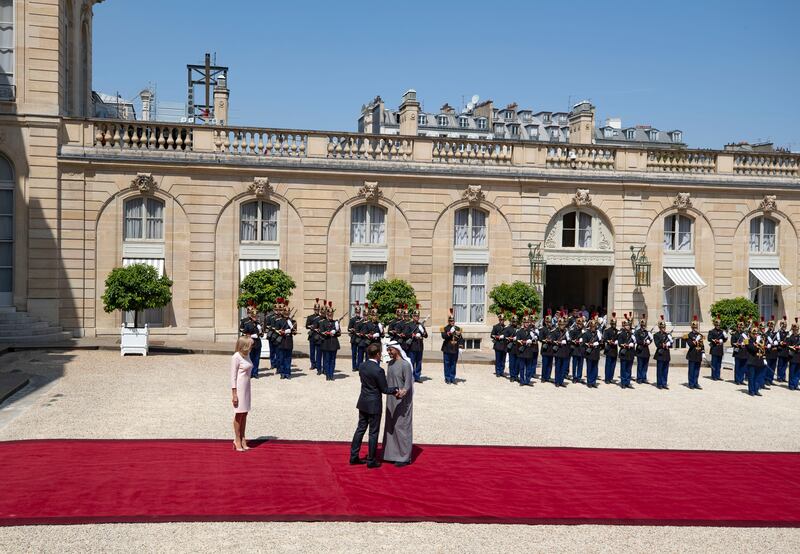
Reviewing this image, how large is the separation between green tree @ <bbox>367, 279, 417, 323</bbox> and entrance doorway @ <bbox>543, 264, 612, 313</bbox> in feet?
27.4

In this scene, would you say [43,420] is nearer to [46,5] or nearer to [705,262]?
[46,5]

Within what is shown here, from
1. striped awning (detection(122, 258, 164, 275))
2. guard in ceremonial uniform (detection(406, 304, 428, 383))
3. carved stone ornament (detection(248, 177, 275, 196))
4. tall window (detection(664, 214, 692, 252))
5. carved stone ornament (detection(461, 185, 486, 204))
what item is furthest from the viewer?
tall window (detection(664, 214, 692, 252))

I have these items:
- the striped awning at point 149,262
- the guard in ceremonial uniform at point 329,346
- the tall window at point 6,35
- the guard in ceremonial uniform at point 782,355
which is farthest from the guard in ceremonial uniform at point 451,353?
the tall window at point 6,35

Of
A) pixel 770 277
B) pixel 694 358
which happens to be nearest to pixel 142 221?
pixel 694 358

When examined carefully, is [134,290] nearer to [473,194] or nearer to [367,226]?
[367,226]

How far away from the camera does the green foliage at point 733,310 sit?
27.6 metres

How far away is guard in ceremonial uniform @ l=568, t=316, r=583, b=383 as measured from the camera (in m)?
21.4

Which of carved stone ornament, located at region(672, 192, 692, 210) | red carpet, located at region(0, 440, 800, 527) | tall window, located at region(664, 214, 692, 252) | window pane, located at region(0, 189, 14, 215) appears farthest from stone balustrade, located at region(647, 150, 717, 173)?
window pane, located at region(0, 189, 14, 215)

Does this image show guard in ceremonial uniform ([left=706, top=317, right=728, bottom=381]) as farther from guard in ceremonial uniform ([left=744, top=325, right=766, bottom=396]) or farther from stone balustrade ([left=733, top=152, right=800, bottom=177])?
stone balustrade ([left=733, top=152, right=800, bottom=177])

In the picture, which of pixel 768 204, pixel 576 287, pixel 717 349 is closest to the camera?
pixel 717 349

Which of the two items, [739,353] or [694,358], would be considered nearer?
[694,358]

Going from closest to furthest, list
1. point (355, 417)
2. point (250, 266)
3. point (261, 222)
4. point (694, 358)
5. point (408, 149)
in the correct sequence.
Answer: point (355, 417) → point (694, 358) → point (250, 266) → point (261, 222) → point (408, 149)

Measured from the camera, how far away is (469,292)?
28656 millimetres

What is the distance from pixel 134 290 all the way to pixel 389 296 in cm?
695
